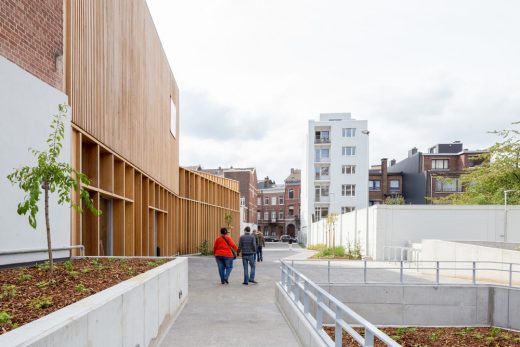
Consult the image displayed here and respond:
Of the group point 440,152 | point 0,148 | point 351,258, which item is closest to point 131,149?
point 0,148

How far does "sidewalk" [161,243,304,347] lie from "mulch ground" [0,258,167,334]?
147cm

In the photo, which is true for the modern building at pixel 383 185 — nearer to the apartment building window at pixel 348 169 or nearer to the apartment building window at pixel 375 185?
the apartment building window at pixel 375 185

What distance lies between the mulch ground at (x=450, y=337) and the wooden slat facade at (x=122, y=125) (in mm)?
8692

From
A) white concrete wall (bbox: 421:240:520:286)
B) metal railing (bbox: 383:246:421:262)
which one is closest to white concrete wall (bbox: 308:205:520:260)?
metal railing (bbox: 383:246:421:262)

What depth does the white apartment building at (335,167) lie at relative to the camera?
61.7m

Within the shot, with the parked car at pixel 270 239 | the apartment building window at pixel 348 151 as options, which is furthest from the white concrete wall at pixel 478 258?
the parked car at pixel 270 239

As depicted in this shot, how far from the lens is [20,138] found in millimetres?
8461

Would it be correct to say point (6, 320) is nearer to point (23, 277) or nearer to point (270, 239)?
point (23, 277)

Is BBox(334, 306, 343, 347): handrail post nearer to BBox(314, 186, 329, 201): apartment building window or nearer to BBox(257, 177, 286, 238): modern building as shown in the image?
BBox(314, 186, 329, 201): apartment building window

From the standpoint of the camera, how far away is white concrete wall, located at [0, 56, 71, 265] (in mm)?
7930

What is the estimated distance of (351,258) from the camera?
2830 centimetres

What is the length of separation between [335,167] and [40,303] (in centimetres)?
5920

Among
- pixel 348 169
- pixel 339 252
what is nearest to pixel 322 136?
pixel 348 169

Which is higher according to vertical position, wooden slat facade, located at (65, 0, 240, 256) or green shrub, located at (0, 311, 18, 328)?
wooden slat facade, located at (65, 0, 240, 256)
